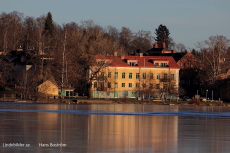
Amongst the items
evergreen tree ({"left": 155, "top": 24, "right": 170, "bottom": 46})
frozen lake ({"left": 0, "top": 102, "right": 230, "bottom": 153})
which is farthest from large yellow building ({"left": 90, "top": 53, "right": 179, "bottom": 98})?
evergreen tree ({"left": 155, "top": 24, "right": 170, "bottom": 46})

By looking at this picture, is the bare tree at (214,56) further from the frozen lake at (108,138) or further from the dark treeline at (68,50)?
the frozen lake at (108,138)

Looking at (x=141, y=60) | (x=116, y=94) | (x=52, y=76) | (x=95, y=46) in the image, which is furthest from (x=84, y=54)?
(x=141, y=60)

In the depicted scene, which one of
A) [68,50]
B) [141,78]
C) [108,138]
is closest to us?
[108,138]

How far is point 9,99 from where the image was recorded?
77.3 m

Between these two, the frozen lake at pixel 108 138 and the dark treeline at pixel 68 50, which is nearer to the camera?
the frozen lake at pixel 108 138

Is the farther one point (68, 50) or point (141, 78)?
point (141, 78)

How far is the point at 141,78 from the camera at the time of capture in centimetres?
10431

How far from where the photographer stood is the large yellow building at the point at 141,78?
96.8m

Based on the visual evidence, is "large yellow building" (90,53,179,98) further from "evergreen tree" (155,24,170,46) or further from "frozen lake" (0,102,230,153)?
"evergreen tree" (155,24,170,46)

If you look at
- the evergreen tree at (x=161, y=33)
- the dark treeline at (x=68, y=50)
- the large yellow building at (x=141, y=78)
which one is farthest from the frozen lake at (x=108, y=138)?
the evergreen tree at (x=161, y=33)

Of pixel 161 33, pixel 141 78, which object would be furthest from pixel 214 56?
pixel 161 33

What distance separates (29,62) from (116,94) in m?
22.3

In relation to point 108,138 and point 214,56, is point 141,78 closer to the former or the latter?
point 214,56

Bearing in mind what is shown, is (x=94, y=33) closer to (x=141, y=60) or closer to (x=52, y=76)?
(x=52, y=76)
